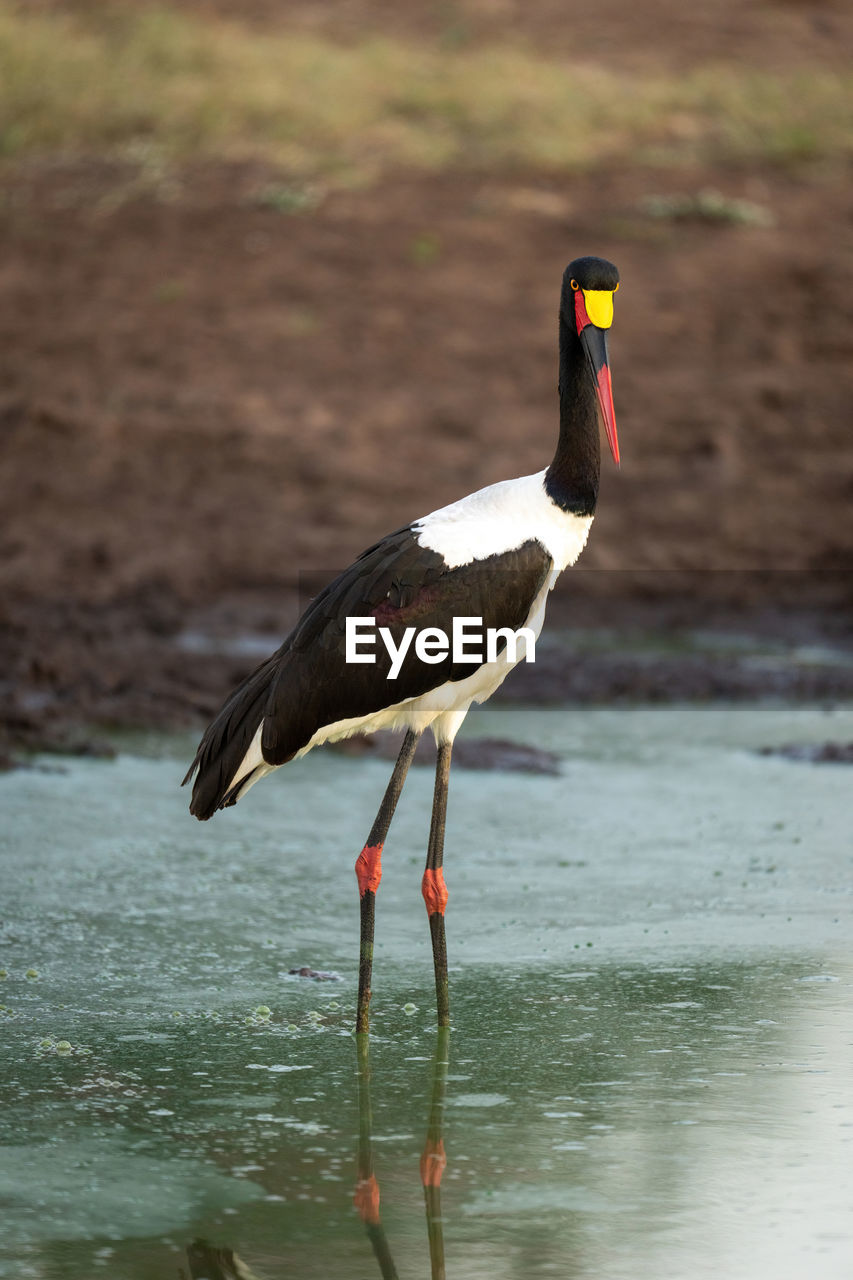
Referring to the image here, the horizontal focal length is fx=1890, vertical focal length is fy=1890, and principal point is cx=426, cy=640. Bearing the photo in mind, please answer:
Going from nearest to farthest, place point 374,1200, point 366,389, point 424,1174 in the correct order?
point 374,1200 < point 424,1174 < point 366,389

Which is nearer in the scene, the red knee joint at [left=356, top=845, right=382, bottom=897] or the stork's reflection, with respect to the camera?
the stork's reflection

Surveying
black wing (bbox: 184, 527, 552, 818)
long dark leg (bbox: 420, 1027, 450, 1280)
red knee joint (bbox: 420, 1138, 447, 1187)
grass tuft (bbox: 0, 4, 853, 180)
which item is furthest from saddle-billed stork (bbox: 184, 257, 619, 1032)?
grass tuft (bbox: 0, 4, 853, 180)

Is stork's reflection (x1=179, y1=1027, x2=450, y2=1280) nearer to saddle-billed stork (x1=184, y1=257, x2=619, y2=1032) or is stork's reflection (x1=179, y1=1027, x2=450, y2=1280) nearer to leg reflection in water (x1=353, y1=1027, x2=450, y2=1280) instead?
leg reflection in water (x1=353, y1=1027, x2=450, y2=1280)

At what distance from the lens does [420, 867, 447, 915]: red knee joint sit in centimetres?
436

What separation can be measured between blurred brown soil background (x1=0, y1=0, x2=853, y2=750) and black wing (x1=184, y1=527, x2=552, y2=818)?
10.6 feet

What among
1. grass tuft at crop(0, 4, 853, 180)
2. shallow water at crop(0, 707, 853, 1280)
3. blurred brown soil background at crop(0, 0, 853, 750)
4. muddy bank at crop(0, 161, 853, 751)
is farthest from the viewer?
grass tuft at crop(0, 4, 853, 180)

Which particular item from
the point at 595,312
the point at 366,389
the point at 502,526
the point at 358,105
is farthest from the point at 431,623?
the point at 358,105

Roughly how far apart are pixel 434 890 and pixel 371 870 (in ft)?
0.57

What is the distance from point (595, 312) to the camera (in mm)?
4398

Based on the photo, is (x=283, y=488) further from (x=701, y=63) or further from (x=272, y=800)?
(x=701, y=63)

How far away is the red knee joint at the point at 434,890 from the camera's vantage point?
436cm

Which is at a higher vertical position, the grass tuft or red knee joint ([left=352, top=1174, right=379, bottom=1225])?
the grass tuft

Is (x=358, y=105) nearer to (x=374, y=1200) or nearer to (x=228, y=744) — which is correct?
(x=228, y=744)

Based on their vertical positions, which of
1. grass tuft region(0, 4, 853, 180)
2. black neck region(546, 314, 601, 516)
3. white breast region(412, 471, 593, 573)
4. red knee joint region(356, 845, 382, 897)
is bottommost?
red knee joint region(356, 845, 382, 897)
